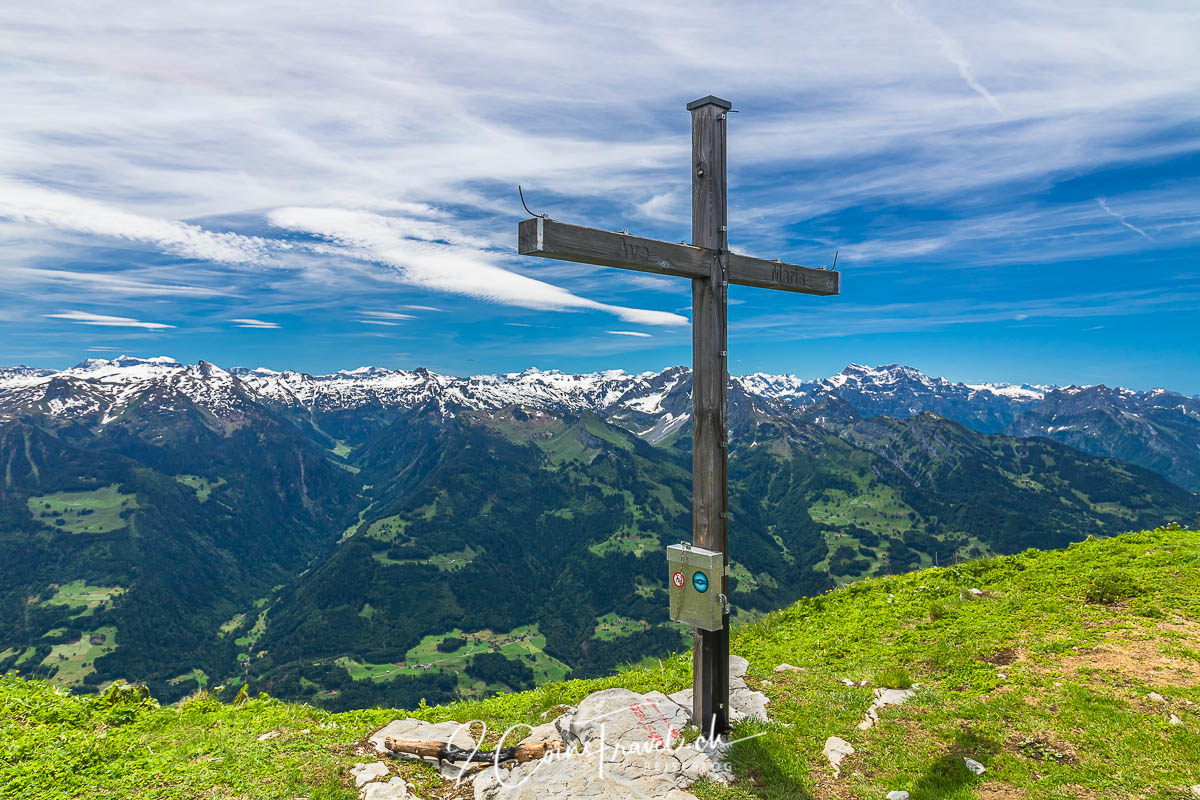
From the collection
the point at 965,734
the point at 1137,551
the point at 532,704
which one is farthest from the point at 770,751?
the point at 1137,551

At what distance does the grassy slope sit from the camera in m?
9.27

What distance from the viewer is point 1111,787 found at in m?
8.59

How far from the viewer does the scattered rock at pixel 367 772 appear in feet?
32.9

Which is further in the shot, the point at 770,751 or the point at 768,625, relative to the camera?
the point at 768,625

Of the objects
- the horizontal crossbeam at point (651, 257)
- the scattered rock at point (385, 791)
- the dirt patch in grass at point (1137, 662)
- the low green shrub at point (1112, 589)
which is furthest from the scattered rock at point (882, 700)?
the horizontal crossbeam at point (651, 257)

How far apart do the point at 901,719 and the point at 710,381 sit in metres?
7.40

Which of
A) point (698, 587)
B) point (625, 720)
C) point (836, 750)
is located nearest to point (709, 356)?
point (698, 587)

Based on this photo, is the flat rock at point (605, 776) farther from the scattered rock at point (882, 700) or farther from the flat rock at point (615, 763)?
the scattered rock at point (882, 700)

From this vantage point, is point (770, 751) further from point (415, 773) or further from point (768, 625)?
point (768, 625)

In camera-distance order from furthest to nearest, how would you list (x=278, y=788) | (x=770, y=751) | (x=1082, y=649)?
1. (x=1082, y=649)
2. (x=770, y=751)
3. (x=278, y=788)

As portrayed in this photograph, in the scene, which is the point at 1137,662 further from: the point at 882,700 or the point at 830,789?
the point at 830,789

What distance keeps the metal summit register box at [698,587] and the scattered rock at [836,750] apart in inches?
108

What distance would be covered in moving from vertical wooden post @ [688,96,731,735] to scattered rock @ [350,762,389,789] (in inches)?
227

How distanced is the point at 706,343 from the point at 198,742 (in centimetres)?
1222
